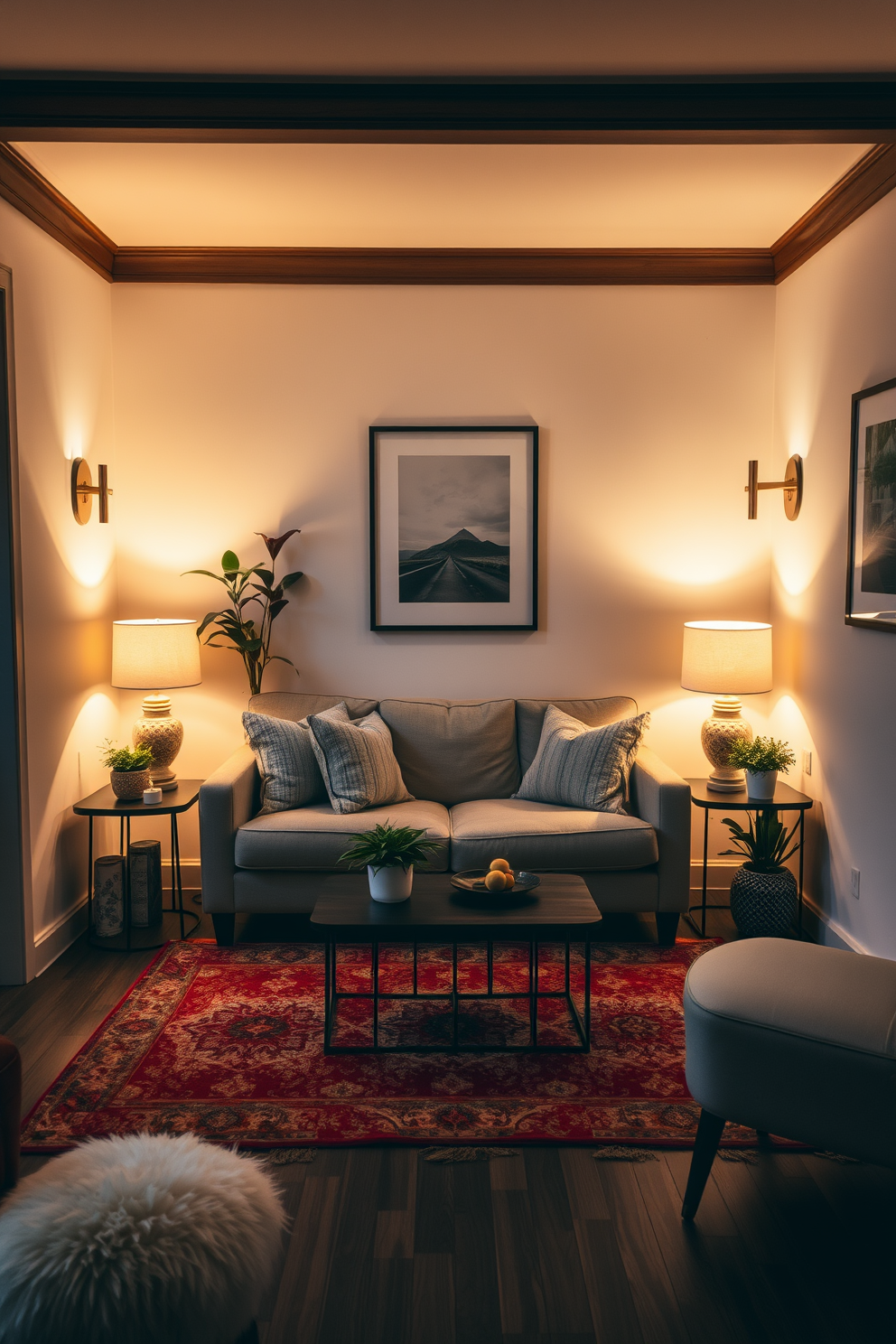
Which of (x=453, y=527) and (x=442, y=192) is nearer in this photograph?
(x=442, y=192)

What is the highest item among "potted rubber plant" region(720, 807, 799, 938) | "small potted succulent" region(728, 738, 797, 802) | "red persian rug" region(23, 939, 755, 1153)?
"small potted succulent" region(728, 738, 797, 802)

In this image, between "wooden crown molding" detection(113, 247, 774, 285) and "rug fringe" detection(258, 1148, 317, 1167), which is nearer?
"rug fringe" detection(258, 1148, 317, 1167)

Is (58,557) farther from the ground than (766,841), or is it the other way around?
(58,557)

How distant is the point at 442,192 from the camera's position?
361 centimetres

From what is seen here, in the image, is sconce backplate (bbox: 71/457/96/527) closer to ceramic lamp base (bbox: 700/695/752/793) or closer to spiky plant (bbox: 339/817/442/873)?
spiky plant (bbox: 339/817/442/873)

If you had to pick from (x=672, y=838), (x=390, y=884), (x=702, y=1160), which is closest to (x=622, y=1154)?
(x=702, y=1160)

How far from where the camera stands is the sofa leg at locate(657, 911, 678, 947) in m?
3.76

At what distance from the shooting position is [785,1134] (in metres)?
2.05

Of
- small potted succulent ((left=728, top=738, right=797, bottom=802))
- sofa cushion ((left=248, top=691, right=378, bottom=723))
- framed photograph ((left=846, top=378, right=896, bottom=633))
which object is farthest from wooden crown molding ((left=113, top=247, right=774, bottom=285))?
small potted succulent ((left=728, top=738, right=797, bottom=802))

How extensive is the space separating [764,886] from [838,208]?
260cm

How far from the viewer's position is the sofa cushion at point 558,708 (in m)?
4.29

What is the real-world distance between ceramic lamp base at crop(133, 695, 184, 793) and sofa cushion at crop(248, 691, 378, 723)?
362 millimetres

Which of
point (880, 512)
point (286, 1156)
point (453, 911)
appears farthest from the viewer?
point (880, 512)

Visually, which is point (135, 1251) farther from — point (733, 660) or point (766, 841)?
point (733, 660)
